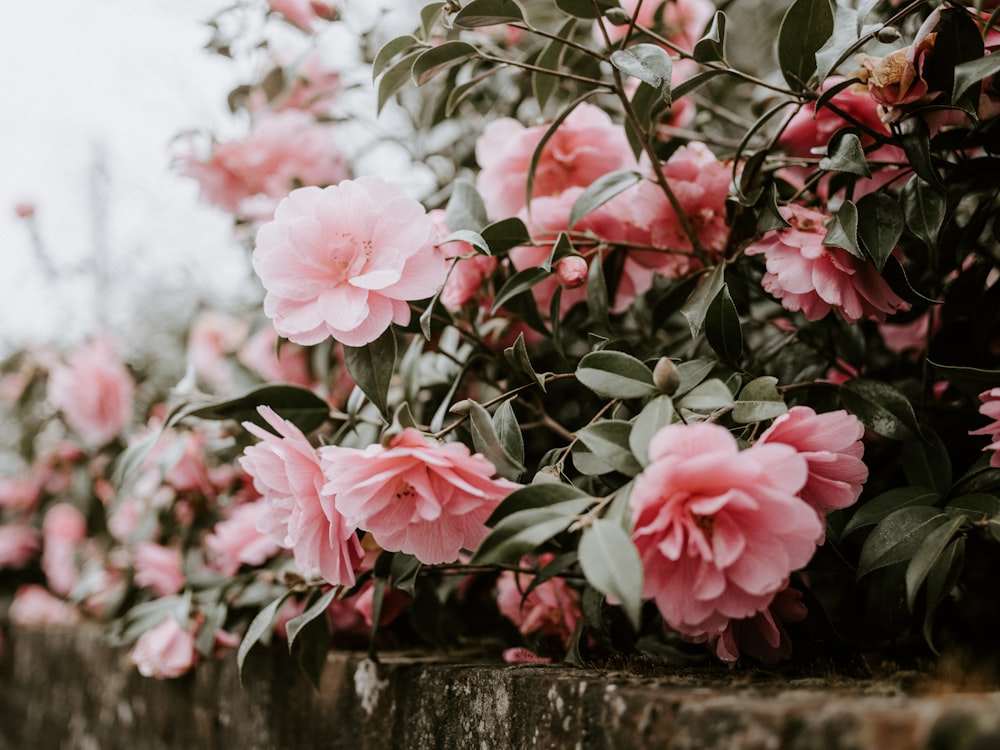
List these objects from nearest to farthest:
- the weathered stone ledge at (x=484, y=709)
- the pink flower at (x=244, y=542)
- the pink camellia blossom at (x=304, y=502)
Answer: the weathered stone ledge at (x=484, y=709) → the pink camellia blossom at (x=304, y=502) → the pink flower at (x=244, y=542)

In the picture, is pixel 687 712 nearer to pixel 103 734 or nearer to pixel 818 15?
pixel 818 15

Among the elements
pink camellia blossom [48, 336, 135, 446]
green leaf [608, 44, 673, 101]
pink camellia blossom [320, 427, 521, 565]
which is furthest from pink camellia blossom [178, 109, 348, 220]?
pink camellia blossom [320, 427, 521, 565]

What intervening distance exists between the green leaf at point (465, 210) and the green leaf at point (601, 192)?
10cm

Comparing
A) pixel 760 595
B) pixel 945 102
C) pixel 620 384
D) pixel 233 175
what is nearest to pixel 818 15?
pixel 945 102

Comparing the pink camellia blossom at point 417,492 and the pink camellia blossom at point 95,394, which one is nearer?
the pink camellia blossom at point 417,492

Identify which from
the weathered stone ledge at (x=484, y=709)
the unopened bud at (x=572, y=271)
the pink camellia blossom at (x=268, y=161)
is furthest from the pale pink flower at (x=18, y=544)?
the unopened bud at (x=572, y=271)

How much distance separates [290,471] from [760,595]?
1.18 ft

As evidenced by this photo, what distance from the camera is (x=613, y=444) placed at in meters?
0.54

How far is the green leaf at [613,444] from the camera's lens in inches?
20.7

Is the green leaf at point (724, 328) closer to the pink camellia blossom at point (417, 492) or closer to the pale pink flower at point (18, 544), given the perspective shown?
the pink camellia blossom at point (417, 492)

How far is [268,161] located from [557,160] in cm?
59

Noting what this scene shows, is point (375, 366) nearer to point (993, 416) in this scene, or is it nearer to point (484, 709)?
point (484, 709)

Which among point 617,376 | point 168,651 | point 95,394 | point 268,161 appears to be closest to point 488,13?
point 617,376

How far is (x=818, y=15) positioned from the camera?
70 cm
